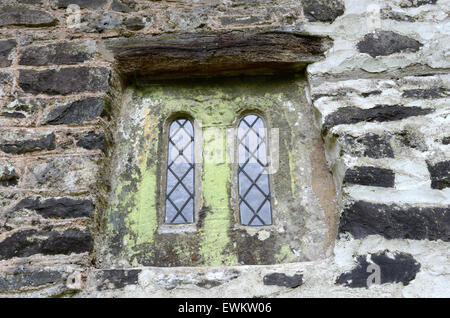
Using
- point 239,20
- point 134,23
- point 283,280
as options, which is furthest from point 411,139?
point 134,23

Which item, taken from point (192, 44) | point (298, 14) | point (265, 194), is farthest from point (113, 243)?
point (298, 14)

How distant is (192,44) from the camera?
2.69m

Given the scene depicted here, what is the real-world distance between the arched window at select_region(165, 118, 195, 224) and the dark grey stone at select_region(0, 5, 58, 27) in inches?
39.5

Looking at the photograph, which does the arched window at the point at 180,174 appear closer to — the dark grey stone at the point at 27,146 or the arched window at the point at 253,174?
the arched window at the point at 253,174

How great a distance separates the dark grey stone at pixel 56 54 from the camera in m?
2.70

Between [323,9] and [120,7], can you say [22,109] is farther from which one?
[323,9]

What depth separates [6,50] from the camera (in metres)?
2.77

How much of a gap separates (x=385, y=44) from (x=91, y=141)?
170 cm

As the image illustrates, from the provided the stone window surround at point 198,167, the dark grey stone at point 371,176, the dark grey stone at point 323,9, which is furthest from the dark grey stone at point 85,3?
the dark grey stone at point 371,176

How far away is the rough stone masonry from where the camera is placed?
2.06 m
